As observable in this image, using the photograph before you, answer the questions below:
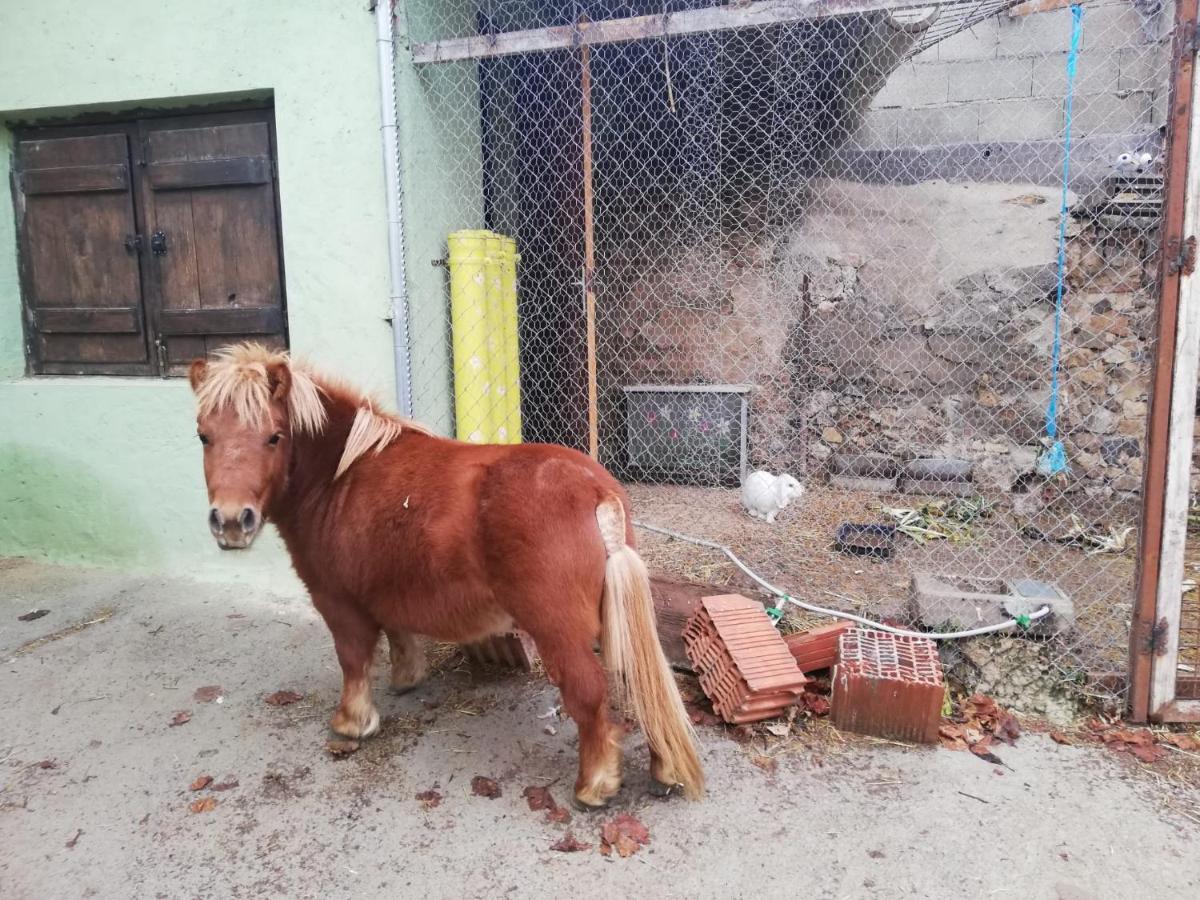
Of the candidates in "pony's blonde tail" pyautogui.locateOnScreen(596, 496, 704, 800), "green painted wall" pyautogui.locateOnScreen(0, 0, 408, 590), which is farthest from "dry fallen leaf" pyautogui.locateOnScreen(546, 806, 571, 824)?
"green painted wall" pyautogui.locateOnScreen(0, 0, 408, 590)

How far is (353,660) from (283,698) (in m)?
0.67

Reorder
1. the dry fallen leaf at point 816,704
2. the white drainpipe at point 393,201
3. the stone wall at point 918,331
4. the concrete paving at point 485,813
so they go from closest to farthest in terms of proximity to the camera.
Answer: the concrete paving at point 485,813, the dry fallen leaf at point 816,704, the white drainpipe at point 393,201, the stone wall at point 918,331

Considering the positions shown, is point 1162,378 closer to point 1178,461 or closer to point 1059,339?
point 1178,461

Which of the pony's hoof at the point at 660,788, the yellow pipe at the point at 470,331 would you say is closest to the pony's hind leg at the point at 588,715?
the pony's hoof at the point at 660,788

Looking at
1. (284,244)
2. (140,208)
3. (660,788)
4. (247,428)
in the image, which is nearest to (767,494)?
(660,788)

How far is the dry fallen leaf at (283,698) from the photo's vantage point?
10.1 feet

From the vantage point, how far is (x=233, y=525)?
7.45 ft

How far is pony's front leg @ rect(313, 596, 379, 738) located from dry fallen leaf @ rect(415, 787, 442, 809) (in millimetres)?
407

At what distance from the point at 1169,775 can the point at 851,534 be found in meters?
2.37

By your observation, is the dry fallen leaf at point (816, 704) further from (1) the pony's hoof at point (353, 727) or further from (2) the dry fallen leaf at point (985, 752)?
(1) the pony's hoof at point (353, 727)

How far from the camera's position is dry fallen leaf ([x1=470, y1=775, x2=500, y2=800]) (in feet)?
8.06

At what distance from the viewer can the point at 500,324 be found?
4.05 metres

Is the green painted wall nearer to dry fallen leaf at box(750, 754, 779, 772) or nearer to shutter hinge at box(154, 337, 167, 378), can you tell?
shutter hinge at box(154, 337, 167, 378)

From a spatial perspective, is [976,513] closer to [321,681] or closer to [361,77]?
[321,681]
